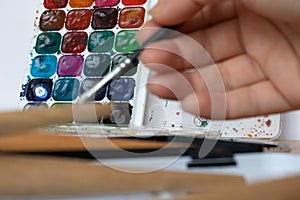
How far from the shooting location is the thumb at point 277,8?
0.99 ft

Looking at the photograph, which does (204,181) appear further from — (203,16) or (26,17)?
(26,17)

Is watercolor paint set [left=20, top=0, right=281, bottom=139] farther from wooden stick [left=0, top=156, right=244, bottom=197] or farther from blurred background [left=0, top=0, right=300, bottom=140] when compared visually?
wooden stick [left=0, top=156, right=244, bottom=197]

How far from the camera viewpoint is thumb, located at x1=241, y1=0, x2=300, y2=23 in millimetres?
303

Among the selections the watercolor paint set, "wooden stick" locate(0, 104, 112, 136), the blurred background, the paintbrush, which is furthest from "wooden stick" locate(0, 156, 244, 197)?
the blurred background

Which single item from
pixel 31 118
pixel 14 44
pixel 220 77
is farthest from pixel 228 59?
pixel 14 44

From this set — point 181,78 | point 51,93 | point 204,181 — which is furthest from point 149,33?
point 51,93

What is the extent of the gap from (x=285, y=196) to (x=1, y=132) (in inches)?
3.8

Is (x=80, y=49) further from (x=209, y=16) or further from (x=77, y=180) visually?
(x=77, y=180)

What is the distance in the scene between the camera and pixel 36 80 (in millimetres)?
632

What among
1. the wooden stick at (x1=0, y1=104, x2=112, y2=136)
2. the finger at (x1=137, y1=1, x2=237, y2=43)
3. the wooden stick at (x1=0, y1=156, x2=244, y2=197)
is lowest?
the wooden stick at (x1=0, y1=156, x2=244, y2=197)

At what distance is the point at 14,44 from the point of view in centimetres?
68

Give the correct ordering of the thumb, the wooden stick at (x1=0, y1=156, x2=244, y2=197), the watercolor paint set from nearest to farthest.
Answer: the wooden stick at (x1=0, y1=156, x2=244, y2=197)
the thumb
the watercolor paint set

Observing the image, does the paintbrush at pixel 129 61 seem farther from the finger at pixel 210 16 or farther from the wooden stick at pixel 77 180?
the wooden stick at pixel 77 180

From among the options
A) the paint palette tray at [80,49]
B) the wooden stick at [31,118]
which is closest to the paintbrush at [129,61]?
the wooden stick at [31,118]
